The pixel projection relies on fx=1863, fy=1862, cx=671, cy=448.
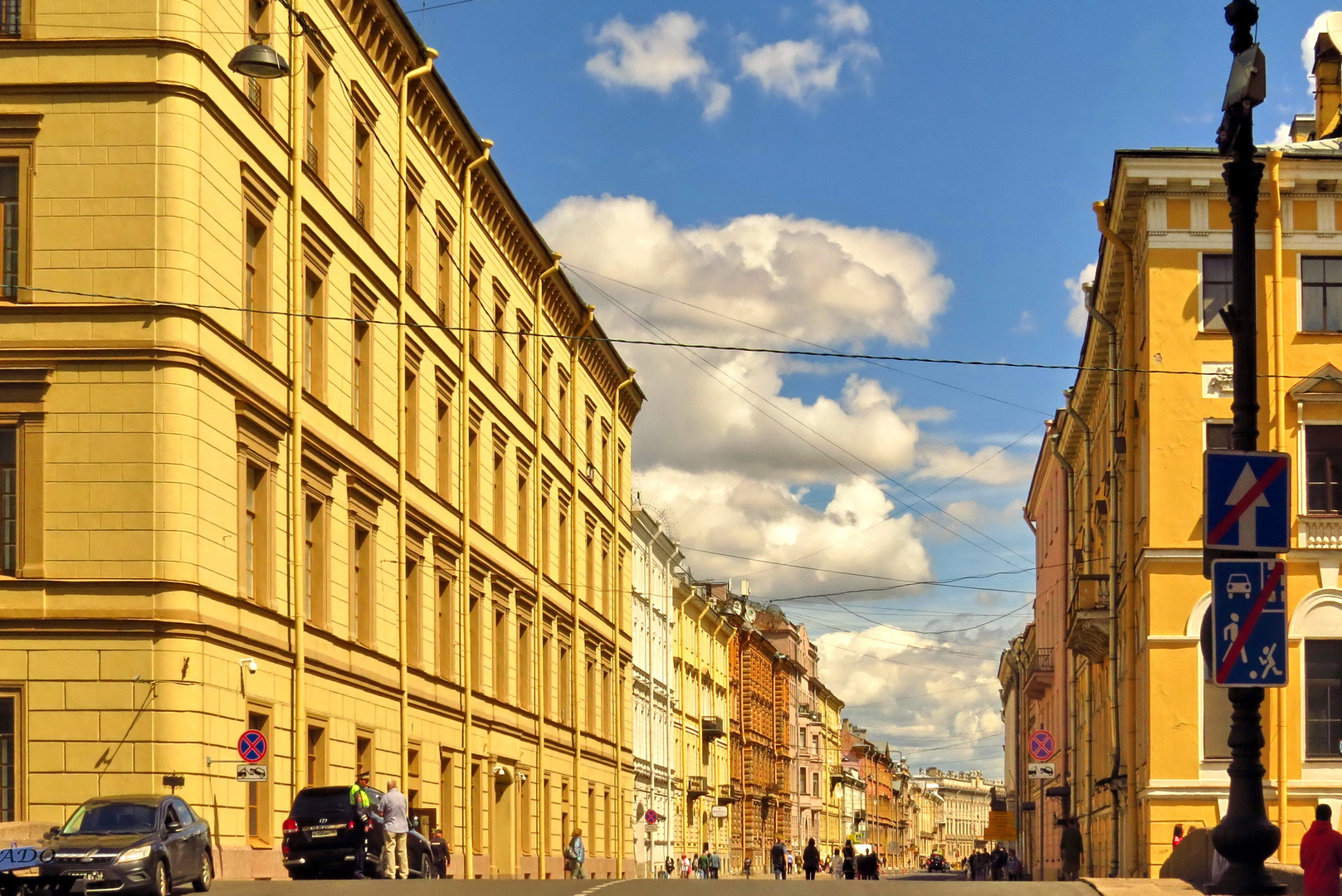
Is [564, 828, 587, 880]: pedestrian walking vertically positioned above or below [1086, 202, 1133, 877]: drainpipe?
below

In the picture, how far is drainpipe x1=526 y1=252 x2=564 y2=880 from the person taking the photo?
2126 inches

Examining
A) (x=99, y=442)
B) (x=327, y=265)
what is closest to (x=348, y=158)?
(x=327, y=265)

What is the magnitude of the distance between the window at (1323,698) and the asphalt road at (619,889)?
12970 mm

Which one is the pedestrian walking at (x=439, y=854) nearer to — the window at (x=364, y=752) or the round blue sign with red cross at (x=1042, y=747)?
the window at (x=364, y=752)

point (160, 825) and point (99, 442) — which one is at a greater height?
point (99, 442)

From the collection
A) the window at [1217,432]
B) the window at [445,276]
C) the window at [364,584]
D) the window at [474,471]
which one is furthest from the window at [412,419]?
the window at [1217,432]

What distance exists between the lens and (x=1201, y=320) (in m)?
37.0

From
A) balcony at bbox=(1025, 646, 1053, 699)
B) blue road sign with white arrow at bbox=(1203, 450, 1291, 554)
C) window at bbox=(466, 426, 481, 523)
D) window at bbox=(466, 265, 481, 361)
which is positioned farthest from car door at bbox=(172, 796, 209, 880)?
balcony at bbox=(1025, 646, 1053, 699)

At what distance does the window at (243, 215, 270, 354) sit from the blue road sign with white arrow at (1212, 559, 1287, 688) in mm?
20648

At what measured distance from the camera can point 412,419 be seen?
42062 mm

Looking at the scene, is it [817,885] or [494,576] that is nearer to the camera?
[817,885]

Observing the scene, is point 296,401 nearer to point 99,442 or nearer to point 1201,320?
point 99,442

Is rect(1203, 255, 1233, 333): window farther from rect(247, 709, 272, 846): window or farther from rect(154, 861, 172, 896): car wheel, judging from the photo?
rect(154, 861, 172, 896): car wheel

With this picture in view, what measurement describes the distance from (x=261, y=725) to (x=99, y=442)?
5.67 metres
